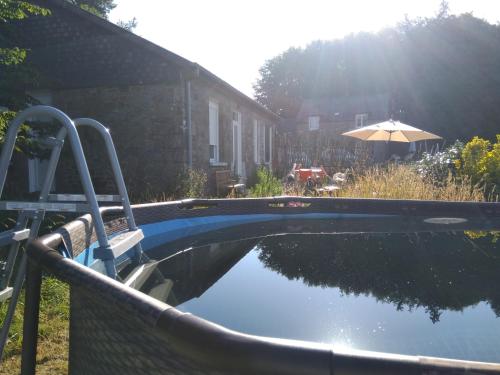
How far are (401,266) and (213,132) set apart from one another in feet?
28.0

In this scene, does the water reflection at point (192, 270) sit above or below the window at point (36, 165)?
below

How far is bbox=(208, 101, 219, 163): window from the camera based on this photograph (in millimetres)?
10844

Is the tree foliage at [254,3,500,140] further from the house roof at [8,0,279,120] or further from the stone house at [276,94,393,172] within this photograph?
the house roof at [8,0,279,120]

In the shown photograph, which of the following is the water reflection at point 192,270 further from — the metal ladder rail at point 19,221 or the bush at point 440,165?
the bush at point 440,165

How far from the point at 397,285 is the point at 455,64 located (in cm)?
3396

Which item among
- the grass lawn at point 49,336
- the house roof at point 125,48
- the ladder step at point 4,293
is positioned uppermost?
the house roof at point 125,48

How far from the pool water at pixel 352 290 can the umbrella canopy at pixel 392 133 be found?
7443 mm

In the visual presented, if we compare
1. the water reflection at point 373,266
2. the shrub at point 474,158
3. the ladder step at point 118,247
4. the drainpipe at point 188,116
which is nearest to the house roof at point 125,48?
the drainpipe at point 188,116

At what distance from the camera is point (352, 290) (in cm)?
262

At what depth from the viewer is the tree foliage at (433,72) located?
97.6 ft

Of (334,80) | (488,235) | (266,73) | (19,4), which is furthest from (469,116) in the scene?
(19,4)

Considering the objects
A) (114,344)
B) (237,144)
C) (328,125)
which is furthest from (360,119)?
(114,344)

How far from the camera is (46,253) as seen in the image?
54.8 inches

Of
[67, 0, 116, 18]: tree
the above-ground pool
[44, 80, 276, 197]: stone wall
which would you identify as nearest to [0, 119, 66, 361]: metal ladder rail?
the above-ground pool
